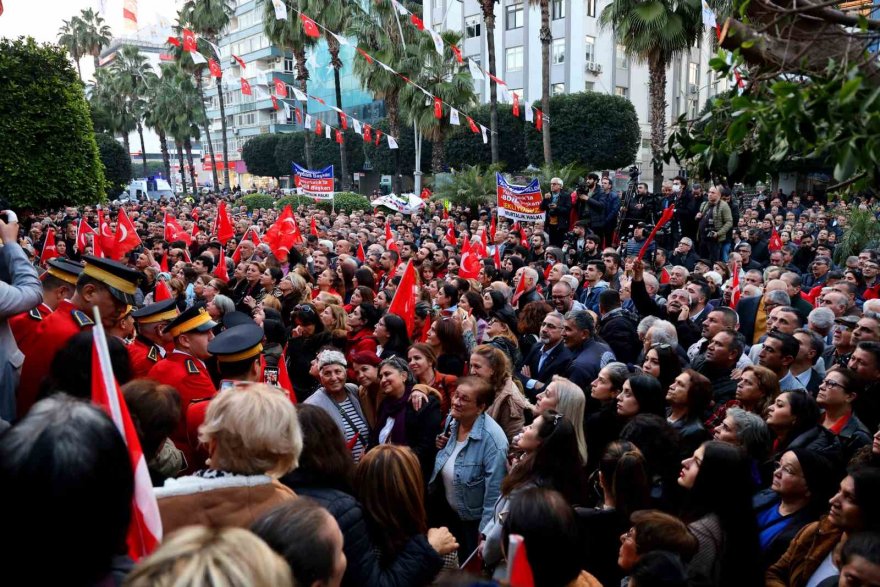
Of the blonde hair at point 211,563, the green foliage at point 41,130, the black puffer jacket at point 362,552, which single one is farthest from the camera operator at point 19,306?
the green foliage at point 41,130

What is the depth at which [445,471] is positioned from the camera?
13.1ft

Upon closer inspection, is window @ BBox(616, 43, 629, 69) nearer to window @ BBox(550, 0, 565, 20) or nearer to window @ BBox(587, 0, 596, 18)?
window @ BBox(587, 0, 596, 18)

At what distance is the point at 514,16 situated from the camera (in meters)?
42.5

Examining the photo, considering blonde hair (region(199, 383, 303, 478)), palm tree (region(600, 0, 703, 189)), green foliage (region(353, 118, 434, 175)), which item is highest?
palm tree (region(600, 0, 703, 189))

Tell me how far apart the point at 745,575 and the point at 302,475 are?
1.92 meters

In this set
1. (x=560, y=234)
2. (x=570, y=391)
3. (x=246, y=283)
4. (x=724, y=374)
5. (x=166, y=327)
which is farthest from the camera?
(x=560, y=234)

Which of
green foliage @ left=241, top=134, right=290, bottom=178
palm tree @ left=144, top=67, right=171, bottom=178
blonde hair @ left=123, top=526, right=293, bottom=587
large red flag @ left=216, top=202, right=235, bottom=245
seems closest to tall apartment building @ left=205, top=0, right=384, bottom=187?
green foliage @ left=241, top=134, right=290, bottom=178

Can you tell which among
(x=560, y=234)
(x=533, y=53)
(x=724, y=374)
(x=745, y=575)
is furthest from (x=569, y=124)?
(x=745, y=575)

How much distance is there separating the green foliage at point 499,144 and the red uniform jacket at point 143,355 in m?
31.7

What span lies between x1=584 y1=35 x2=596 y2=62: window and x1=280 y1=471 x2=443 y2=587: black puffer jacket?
135 feet

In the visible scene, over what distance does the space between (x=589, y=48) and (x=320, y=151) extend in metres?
22.1

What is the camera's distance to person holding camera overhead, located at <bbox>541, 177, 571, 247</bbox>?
46.2ft

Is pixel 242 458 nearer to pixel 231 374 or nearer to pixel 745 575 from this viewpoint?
pixel 231 374

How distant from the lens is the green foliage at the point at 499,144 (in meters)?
35.8
